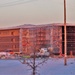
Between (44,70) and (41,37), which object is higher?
(41,37)

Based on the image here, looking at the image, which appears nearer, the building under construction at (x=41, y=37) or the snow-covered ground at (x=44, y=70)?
the snow-covered ground at (x=44, y=70)

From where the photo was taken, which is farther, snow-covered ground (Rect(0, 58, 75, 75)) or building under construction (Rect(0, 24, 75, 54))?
building under construction (Rect(0, 24, 75, 54))

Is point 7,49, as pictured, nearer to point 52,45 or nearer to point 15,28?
point 15,28

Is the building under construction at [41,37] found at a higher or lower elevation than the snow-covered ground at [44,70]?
higher

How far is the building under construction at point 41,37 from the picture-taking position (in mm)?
48688

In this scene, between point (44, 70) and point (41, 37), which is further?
point (41, 37)

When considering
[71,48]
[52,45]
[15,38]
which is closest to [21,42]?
[15,38]

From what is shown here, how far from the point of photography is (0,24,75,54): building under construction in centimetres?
4869

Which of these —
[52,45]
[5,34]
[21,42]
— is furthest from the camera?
[5,34]

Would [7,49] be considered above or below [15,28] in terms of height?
below

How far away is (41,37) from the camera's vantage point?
5009 centimetres

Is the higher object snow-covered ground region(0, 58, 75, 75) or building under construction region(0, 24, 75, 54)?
building under construction region(0, 24, 75, 54)

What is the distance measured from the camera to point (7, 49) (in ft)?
180

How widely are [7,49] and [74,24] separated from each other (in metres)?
15.1
